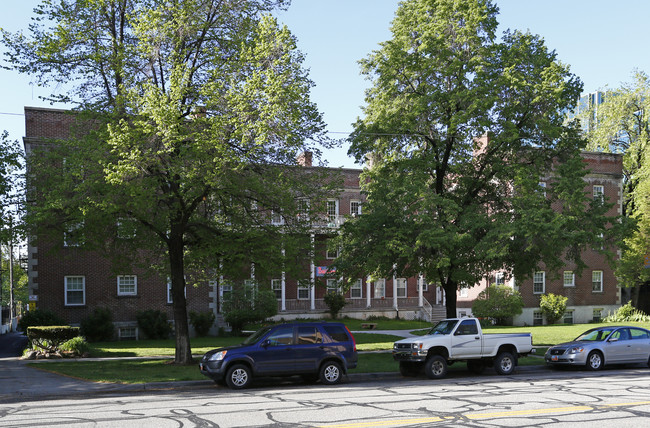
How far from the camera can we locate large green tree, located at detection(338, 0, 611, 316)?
20.7m

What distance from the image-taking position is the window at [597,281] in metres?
46.1

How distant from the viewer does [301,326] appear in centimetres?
1638

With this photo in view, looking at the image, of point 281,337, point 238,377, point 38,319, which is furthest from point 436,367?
point 38,319

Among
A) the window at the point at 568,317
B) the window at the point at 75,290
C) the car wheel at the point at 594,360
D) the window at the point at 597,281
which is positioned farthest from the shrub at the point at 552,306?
the window at the point at 75,290

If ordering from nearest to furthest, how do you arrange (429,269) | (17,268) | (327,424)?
(327,424) → (429,269) → (17,268)

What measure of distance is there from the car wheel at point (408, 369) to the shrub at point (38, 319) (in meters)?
20.2

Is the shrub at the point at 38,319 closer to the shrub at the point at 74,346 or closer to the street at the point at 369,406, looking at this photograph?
the shrub at the point at 74,346

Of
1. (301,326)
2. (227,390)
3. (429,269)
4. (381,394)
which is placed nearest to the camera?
(381,394)

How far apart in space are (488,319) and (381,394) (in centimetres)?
2919

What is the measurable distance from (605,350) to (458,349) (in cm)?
527

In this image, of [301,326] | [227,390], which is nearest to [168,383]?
[227,390]

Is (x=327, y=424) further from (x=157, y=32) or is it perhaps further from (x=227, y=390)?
(x=157, y=32)

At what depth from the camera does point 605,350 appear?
19.1 meters

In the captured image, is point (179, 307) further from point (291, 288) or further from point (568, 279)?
point (568, 279)
